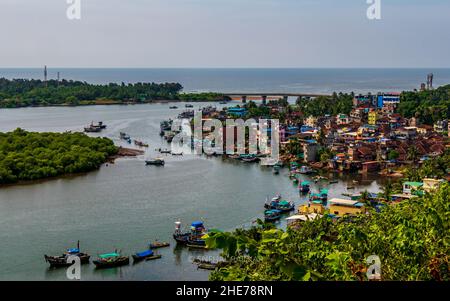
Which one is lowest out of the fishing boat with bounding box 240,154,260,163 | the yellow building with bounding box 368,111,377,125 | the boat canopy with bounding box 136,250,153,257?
the boat canopy with bounding box 136,250,153,257

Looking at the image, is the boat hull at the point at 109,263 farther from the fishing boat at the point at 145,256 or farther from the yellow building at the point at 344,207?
the yellow building at the point at 344,207

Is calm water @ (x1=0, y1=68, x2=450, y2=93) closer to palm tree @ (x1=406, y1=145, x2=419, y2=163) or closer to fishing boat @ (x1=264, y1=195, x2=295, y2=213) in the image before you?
palm tree @ (x1=406, y1=145, x2=419, y2=163)

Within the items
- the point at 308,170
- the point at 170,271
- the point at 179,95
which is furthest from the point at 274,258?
the point at 179,95

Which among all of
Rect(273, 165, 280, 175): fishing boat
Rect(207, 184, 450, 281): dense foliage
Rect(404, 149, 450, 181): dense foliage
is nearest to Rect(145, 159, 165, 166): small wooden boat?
Rect(273, 165, 280, 175): fishing boat

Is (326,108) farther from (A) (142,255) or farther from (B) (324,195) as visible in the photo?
(A) (142,255)

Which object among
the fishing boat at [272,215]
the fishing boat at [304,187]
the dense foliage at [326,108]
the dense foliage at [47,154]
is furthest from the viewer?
the dense foliage at [326,108]

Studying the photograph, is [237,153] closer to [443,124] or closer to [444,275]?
[443,124]

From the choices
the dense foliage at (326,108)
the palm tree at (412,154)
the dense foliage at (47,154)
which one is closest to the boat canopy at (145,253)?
the dense foliage at (47,154)
